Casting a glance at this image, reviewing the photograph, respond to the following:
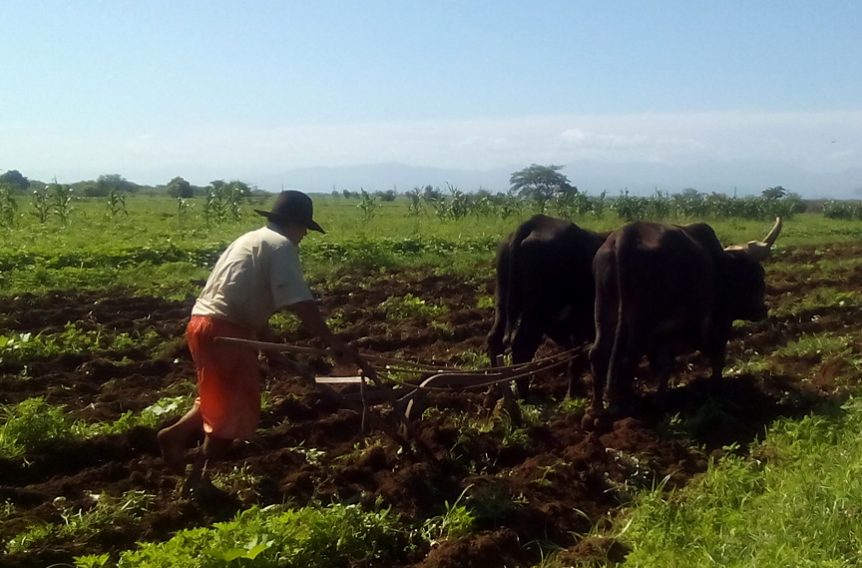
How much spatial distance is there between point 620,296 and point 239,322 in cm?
360

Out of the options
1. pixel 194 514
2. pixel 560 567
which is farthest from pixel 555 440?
pixel 194 514

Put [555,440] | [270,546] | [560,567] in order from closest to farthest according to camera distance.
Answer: [270,546] < [560,567] < [555,440]

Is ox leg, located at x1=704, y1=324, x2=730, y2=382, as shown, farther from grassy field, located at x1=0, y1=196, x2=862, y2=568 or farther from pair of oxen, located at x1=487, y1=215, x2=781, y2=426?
grassy field, located at x1=0, y1=196, x2=862, y2=568

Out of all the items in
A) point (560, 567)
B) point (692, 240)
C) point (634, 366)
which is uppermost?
point (692, 240)

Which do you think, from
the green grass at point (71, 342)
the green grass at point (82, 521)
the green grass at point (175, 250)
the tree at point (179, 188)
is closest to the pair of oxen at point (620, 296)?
the green grass at point (82, 521)

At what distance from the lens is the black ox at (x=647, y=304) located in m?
8.05

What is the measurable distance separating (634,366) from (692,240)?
1.44m

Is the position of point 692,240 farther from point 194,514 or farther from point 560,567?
point 194,514

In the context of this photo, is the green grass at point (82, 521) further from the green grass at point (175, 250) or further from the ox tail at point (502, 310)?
the green grass at point (175, 250)

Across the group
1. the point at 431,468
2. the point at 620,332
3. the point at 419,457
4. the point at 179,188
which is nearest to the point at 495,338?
the point at 620,332

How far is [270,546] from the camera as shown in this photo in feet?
15.3

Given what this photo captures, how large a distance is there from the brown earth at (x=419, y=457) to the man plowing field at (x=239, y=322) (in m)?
0.53

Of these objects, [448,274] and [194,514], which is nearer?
[194,514]

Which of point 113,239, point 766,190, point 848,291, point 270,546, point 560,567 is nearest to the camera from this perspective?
point 270,546
